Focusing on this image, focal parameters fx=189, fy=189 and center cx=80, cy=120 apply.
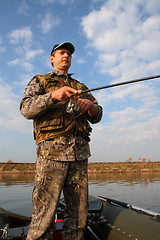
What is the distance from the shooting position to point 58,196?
73.1 inches

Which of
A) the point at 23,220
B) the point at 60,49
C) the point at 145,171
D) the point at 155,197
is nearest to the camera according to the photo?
the point at 60,49

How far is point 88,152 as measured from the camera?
7.14 feet

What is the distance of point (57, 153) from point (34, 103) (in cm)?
55

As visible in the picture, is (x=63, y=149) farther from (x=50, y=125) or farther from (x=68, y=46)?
(x=68, y=46)

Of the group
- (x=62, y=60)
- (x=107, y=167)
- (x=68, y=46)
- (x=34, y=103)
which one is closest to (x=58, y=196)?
(x=34, y=103)

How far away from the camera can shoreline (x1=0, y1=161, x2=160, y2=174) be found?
933 inches

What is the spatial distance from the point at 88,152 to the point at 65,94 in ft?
2.49

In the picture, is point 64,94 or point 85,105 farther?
point 85,105

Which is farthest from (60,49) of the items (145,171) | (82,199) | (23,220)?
(145,171)

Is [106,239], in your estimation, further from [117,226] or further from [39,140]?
[39,140]

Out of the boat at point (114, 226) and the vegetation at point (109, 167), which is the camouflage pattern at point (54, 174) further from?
the vegetation at point (109, 167)

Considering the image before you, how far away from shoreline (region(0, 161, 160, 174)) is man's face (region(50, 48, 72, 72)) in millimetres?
23204

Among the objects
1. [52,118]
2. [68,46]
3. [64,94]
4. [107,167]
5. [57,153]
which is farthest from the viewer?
[107,167]

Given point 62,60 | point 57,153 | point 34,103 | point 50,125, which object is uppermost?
point 62,60
